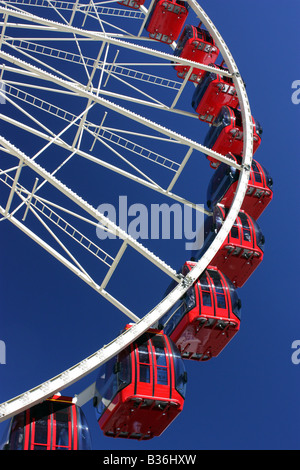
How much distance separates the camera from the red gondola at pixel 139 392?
15255 mm

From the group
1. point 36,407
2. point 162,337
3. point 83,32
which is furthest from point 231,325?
point 83,32

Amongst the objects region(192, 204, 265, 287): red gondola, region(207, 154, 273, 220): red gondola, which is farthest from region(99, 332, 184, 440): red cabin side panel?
region(207, 154, 273, 220): red gondola

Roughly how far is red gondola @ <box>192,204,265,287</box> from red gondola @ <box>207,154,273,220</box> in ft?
5.51

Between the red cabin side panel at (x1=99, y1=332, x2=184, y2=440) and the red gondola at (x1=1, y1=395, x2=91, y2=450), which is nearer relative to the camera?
the red gondola at (x1=1, y1=395, x2=91, y2=450)

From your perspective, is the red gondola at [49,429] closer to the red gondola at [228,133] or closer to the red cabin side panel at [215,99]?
the red gondola at [228,133]

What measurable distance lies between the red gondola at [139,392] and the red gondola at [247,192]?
9.27m

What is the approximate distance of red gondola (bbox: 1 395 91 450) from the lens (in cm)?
1348

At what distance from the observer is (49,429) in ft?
45.2

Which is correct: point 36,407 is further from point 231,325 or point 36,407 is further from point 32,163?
point 231,325

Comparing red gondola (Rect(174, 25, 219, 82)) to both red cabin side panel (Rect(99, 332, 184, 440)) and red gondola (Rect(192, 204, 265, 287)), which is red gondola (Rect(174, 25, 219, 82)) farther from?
red cabin side panel (Rect(99, 332, 184, 440))

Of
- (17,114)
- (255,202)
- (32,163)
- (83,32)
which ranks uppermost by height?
(83,32)

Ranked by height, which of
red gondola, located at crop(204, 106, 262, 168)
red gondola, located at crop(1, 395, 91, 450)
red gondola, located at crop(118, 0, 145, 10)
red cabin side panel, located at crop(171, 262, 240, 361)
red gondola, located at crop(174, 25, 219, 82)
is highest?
red gondola, located at crop(118, 0, 145, 10)
